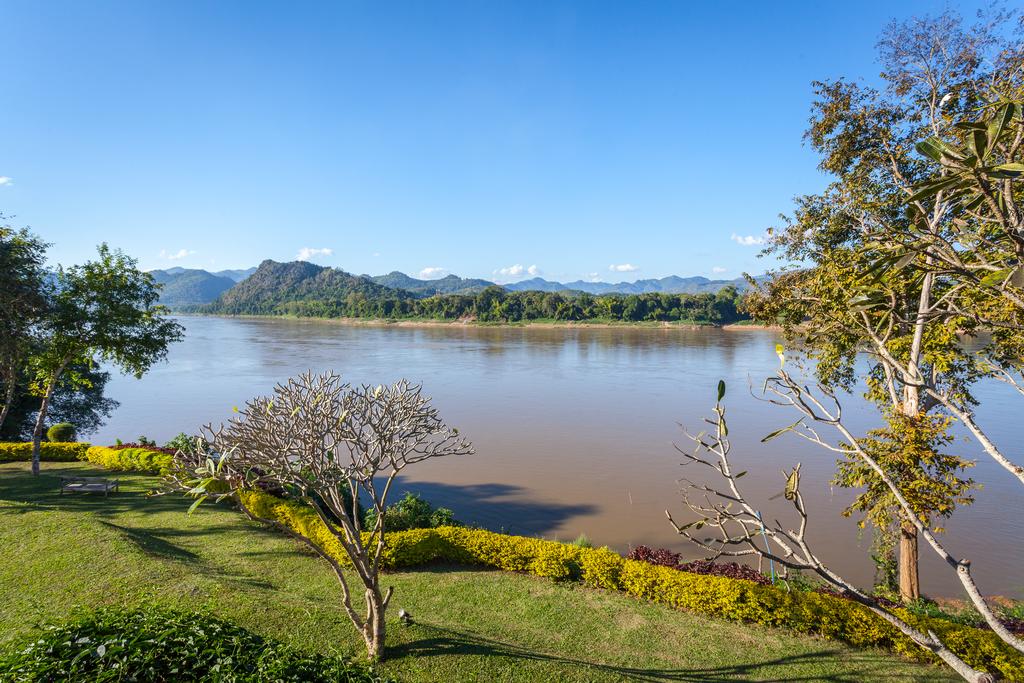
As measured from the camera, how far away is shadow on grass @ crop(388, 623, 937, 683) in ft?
21.6

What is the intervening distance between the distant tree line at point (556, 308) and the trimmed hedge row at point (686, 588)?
82.3m

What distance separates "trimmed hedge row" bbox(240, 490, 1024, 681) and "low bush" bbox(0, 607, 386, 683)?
208 inches

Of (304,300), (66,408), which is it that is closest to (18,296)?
(66,408)

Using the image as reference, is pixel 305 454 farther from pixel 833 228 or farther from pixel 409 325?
pixel 409 325

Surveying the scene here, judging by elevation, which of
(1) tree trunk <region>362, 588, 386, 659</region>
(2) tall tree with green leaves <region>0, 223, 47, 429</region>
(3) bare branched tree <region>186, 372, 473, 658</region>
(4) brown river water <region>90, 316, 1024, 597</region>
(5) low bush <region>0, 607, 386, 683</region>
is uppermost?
(2) tall tree with green leaves <region>0, 223, 47, 429</region>

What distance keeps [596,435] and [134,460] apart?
1608 centimetres

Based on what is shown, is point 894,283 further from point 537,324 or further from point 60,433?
point 537,324

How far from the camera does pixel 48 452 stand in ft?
59.1

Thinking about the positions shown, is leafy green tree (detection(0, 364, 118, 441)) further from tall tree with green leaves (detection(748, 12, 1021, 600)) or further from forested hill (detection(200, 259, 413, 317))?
forested hill (detection(200, 259, 413, 317))

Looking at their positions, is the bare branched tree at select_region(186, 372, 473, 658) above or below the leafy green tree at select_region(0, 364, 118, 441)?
above

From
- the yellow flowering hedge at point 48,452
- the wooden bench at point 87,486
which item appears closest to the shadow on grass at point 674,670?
the wooden bench at point 87,486

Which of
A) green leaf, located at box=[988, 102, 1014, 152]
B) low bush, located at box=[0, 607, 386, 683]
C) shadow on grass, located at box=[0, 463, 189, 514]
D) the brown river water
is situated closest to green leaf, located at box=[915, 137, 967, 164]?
green leaf, located at box=[988, 102, 1014, 152]

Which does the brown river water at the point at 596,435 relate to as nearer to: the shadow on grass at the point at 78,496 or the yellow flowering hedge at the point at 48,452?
the yellow flowering hedge at the point at 48,452

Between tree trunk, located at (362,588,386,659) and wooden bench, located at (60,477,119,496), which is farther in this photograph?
wooden bench, located at (60,477,119,496)
